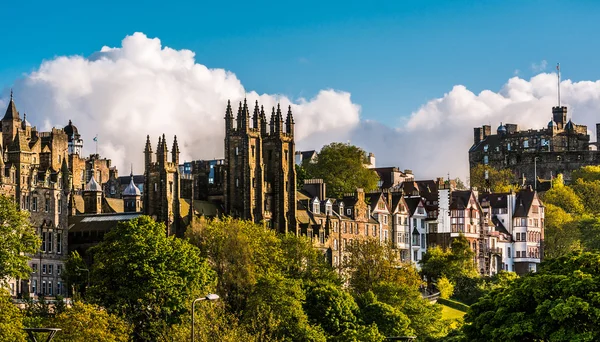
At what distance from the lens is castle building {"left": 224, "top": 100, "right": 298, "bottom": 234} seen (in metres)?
153

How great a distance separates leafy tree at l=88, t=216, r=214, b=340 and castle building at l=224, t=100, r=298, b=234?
3099 cm

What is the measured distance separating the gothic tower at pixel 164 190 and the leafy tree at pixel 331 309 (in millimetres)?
19444

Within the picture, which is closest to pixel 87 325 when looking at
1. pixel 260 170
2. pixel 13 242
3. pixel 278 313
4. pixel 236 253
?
pixel 13 242

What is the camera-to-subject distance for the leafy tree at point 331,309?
127 m

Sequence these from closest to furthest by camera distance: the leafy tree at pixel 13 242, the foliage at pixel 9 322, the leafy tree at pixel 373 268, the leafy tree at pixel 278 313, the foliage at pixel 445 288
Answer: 1. the foliage at pixel 9 322
2. the leafy tree at pixel 13 242
3. the leafy tree at pixel 278 313
4. the leafy tree at pixel 373 268
5. the foliage at pixel 445 288

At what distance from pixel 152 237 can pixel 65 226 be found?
72.4 feet

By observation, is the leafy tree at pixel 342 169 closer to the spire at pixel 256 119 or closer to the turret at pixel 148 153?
the spire at pixel 256 119

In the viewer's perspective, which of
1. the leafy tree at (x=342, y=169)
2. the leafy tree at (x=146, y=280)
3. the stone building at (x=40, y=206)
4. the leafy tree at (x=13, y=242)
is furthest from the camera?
A: the leafy tree at (x=342, y=169)

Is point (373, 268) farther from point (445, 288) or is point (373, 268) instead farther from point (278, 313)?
point (278, 313)

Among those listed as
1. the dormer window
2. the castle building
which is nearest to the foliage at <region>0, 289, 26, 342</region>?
the castle building

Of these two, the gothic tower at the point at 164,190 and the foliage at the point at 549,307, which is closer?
the foliage at the point at 549,307

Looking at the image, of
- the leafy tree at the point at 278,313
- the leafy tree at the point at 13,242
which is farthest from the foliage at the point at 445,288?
the leafy tree at the point at 13,242

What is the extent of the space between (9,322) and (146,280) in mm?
22152

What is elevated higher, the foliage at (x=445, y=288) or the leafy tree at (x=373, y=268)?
the leafy tree at (x=373, y=268)
